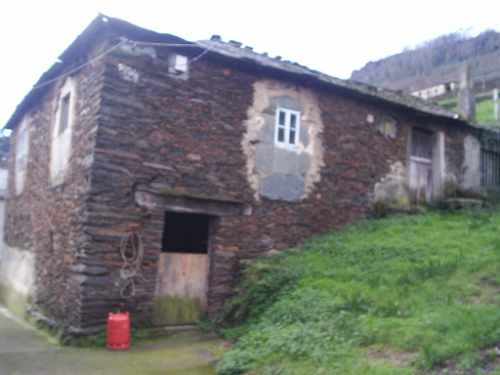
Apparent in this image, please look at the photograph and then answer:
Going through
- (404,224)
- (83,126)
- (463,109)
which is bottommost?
(404,224)

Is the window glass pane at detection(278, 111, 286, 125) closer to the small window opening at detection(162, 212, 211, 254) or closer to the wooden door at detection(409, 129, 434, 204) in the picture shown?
the small window opening at detection(162, 212, 211, 254)

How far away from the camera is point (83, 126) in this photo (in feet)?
28.5

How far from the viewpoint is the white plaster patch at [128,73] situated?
832 centimetres

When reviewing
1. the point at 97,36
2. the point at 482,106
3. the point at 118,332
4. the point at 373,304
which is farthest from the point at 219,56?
the point at 482,106

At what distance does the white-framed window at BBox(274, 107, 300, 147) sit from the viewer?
1014 centimetres

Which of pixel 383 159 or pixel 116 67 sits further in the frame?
pixel 383 159

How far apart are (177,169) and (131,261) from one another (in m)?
1.71

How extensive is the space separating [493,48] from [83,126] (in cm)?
2826

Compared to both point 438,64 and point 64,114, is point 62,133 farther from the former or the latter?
point 438,64

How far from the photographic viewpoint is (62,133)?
9836 mm

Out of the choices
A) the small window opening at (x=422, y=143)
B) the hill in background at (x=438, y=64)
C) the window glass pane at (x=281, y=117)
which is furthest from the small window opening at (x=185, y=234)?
the hill in background at (x=438, y=64)

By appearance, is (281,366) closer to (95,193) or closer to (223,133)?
(95,193)

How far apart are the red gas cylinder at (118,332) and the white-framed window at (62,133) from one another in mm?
3101

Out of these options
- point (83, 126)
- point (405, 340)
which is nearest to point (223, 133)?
point (83, 126)
